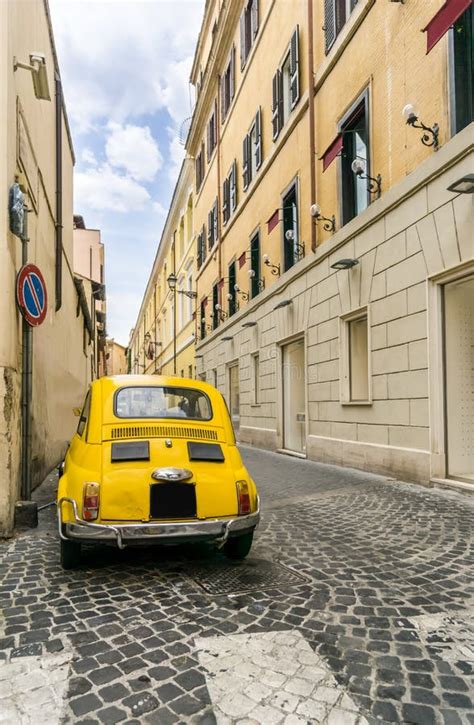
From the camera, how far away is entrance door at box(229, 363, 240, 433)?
62.3 ft

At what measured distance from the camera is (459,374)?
7.36 metres

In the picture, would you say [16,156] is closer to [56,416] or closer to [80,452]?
[80,452]

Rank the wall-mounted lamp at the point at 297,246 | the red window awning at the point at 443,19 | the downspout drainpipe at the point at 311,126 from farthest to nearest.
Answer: the wall-mounted lamp at the point at 297,246 < the downspout drainpipe at the point at 311,126 < the red window awning at the point at 443,19

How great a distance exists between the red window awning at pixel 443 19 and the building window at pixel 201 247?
18.1 meters

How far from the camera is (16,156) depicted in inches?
239

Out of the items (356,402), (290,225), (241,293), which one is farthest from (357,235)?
(241,293)

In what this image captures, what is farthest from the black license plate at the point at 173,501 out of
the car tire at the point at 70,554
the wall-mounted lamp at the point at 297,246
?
the wall-mounted lamp at the point at 297,246

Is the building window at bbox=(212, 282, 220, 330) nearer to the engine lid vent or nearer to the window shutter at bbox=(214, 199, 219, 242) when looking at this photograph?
the window shutter at bbox=(214, 199, 219, 242)

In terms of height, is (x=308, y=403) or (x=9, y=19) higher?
(x=9, y=19)

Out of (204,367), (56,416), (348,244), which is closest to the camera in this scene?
(348,244)

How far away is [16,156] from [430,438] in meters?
6.39

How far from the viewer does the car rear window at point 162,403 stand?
4793mm

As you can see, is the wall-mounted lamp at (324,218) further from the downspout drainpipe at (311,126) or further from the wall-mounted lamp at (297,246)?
the wall-mounted lamp at (297,246)

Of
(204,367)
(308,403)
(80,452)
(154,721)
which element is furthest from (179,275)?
(154,721)
